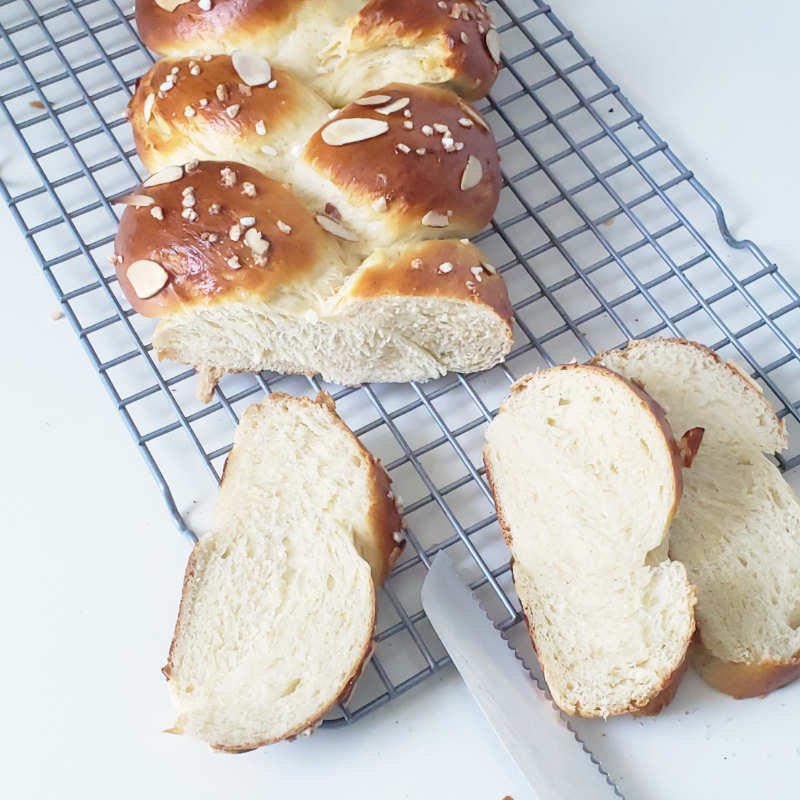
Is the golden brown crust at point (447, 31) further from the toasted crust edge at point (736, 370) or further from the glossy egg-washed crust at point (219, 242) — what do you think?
the toasted crust edge at point (736, 370)

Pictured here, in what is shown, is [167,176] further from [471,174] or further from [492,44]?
[492,44]

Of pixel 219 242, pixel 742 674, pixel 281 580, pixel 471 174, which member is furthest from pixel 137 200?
pixel 742 674

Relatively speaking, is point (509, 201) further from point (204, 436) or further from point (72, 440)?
point (72, 440)

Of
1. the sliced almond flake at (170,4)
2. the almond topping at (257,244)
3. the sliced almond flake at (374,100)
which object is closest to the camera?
the almond topping at (257,244)

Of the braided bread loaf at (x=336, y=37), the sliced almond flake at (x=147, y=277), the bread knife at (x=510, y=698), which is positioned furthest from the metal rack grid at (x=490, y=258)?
the braided bread loaf at (x=336, y=37)

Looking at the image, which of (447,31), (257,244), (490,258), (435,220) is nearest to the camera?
(257,244)

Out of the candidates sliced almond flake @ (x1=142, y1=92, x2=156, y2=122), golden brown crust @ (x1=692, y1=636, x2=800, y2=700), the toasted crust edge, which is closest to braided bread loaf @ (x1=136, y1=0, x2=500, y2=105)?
sliced almond flake @ (x1=142, y1=92, x2=156, y2=122)
